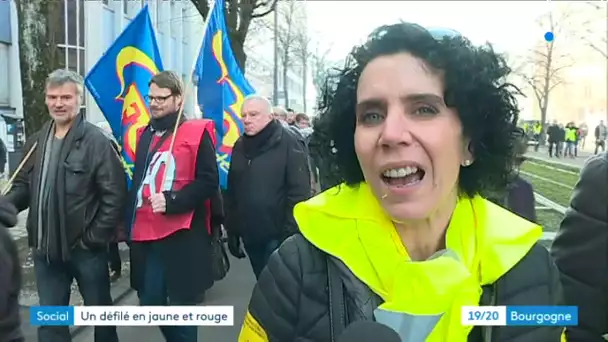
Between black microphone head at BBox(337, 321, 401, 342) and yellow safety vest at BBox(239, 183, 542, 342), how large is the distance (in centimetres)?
10

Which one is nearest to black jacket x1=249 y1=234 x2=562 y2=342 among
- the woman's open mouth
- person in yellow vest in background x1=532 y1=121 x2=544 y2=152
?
the woman's open mouth

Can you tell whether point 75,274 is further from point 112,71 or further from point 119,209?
point 112,71

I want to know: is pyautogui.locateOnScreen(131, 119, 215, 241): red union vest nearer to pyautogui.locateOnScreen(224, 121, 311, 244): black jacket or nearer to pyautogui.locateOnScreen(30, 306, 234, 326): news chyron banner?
pyautogui.locateOnScreen(30, 306, 234, 326): news chyron banner

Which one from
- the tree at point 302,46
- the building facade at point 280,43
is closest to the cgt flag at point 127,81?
the building facade at point 280,43

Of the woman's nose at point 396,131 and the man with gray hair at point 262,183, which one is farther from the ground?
the woman's nose at point 396,131

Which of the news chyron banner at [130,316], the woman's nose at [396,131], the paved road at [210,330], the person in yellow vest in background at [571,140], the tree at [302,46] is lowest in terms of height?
the paved road at [210,330]

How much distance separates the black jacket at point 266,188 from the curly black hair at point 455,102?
2.34 metres

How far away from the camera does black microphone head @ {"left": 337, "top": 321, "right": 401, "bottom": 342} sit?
40.7 inches

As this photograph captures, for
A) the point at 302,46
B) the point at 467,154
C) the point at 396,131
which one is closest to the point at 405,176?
the point at 396,131

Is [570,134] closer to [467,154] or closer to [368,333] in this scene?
[467,154]

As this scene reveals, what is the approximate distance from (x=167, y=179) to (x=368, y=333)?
6.50 feet

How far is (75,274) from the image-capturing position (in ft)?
9.52

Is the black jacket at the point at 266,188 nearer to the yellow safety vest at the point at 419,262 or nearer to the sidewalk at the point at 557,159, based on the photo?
the sidewalk at the point at 557,159

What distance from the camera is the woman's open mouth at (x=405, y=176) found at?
114 cm
